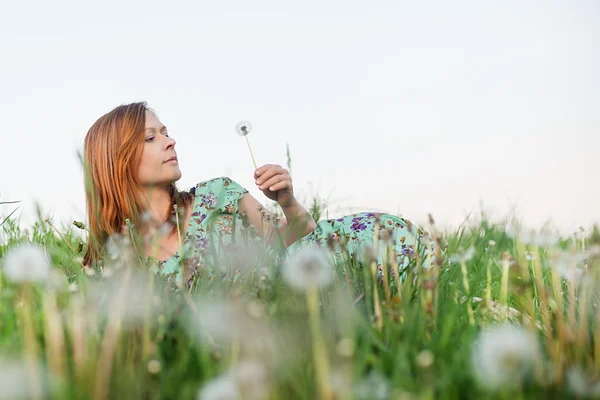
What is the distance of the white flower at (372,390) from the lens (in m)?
0.98

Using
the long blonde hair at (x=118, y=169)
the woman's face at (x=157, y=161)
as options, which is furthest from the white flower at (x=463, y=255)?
the long blonde hair at (x=118, y=169)

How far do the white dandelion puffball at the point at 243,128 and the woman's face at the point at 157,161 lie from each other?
0.73m

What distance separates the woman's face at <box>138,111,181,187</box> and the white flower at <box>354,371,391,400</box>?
266 centimetres

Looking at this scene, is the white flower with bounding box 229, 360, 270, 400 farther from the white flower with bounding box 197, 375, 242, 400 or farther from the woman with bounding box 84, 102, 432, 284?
the woman with bounding box 84, 102, 432, 284

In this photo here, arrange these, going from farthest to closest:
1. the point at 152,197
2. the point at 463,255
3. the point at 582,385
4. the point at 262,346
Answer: the point at 152,197, the point at 463,255, the point at 262,346, the point at 582,385

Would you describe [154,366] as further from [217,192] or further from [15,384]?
[217,192]

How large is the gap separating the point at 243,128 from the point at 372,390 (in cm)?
207

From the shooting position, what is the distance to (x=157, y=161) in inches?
141

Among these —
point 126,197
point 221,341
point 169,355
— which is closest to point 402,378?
point 221,341

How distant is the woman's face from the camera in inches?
140

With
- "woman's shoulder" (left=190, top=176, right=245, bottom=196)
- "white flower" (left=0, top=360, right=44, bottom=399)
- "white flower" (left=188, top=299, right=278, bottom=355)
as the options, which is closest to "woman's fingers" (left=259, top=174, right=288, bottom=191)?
"woman's shoulder" (left=190, top=176, right=245, bottom=196)

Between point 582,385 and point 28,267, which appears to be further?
point 28,267

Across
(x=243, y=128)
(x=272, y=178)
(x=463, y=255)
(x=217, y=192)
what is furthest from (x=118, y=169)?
(x=463, y=255)

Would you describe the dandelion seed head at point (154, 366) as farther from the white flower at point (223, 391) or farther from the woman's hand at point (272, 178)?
the woman's hand at point (272, 178)
